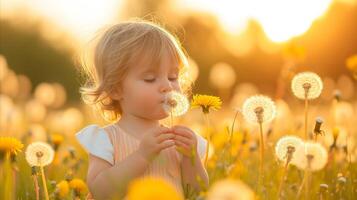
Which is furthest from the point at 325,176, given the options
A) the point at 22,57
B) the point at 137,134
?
the point at 22,57

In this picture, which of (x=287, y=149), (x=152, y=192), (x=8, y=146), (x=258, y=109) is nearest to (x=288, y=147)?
(x=287, y=149)

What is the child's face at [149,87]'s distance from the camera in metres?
3.16

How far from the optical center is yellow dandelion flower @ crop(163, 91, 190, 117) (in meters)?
3.03

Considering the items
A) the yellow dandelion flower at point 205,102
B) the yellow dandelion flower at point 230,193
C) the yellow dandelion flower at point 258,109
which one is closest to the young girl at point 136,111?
the yellow dandelion flower at point 205,102

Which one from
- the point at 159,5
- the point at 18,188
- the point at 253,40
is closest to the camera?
the point at 18,188

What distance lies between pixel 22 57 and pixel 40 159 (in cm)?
2099

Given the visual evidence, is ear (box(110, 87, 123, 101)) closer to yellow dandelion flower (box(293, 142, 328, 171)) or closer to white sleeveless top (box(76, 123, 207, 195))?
white sleeveless top (box(76, 123, 207, 195))

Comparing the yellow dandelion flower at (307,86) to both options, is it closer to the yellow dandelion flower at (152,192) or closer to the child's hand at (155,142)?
the child's hand at (155,142)

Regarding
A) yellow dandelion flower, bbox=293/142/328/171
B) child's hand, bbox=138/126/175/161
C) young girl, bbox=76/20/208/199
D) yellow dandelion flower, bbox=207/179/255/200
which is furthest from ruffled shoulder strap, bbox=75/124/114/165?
yellow dandelion flower, bbox=207/179/255/200

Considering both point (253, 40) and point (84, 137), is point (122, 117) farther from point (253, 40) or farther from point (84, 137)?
point (253, 40)

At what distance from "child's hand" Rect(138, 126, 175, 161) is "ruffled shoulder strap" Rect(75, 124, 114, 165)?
0.31m

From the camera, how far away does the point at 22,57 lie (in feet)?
77.0

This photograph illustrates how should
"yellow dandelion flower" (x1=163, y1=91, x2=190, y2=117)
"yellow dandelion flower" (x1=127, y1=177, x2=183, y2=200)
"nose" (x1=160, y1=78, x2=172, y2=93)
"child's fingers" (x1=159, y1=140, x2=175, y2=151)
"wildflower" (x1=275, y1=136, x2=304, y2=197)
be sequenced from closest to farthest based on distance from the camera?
"yellow dandelion flower" (x1=127, y1=177, x2=183, y2=200), "wildflower" (x1=275, y1=136, x2=304, y2=197), "child's fingers" (x1=159, y1=140, x2=175, y2=151), "yellow dandelion flower" (x1=163, y1=91, x2=190, y2=117), "nose" (x1=160, y1=78, x2=172, y2=93)

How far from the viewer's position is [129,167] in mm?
2977
